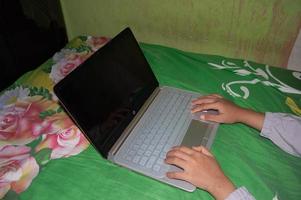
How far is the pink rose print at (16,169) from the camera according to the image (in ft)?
2.24

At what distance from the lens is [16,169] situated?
0.72 metres

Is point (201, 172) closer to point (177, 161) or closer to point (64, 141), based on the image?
point (177, 161)

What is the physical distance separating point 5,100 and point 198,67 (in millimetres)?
769

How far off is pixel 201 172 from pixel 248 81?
1.71ft

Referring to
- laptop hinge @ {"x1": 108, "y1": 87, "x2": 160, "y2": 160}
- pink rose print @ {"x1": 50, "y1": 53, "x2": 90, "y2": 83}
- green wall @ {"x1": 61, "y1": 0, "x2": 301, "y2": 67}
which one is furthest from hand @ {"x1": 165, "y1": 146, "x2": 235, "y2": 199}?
green wall @ {"x1": 61, "y1": 0, "x2": 301, "y2": 67}

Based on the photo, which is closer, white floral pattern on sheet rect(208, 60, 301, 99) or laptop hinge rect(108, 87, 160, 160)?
laptop hinge rect(108, 87, 160, 160)

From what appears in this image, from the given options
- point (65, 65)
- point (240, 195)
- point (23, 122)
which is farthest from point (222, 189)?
point (65, 65)

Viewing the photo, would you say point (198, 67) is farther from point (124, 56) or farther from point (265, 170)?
point (265, 170)

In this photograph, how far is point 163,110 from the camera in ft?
2.84

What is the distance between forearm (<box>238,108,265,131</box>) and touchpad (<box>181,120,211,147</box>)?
11cm

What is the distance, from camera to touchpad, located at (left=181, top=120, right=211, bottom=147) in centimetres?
74

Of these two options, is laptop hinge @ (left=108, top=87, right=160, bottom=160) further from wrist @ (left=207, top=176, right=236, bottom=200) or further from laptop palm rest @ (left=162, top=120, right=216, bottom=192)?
wrist @ (left=207, top=176, right=236, bottom=200)

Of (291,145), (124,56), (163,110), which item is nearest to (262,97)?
(291,145)

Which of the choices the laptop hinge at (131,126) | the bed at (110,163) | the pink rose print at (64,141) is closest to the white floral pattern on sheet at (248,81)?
the bed at (110,163)
